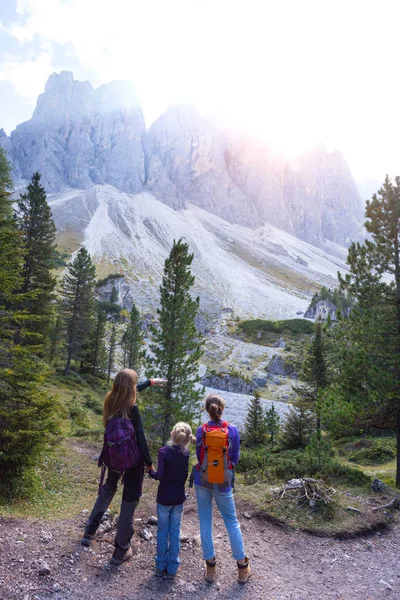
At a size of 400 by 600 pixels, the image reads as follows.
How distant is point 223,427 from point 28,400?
515 centimetres

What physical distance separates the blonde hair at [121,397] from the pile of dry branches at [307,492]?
5.54 meters

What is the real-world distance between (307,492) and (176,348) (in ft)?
36.6

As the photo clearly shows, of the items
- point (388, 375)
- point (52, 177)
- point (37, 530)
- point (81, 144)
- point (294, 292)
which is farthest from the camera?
point (81, 144)

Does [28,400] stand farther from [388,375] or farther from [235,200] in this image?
[235,200]

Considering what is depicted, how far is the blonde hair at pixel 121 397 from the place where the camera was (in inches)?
194

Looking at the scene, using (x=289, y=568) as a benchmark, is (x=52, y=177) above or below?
above

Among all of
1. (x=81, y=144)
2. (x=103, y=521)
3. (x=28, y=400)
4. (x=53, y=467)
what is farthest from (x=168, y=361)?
(x=81, y=144)

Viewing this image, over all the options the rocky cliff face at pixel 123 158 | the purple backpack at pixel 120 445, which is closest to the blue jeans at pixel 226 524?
the purple backpack at pixel 120 445

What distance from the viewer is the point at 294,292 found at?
4368 inches

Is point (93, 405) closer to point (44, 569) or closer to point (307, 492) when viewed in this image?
point (307, 492)

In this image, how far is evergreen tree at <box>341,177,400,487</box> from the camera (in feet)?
35.6

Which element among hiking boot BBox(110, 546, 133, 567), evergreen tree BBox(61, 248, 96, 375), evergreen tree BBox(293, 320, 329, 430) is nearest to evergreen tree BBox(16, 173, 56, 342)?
evergreen tree BBox(61, 248, 96, 375)

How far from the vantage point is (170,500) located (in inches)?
195

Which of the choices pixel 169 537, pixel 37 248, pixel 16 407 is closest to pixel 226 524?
pixel 169 537
